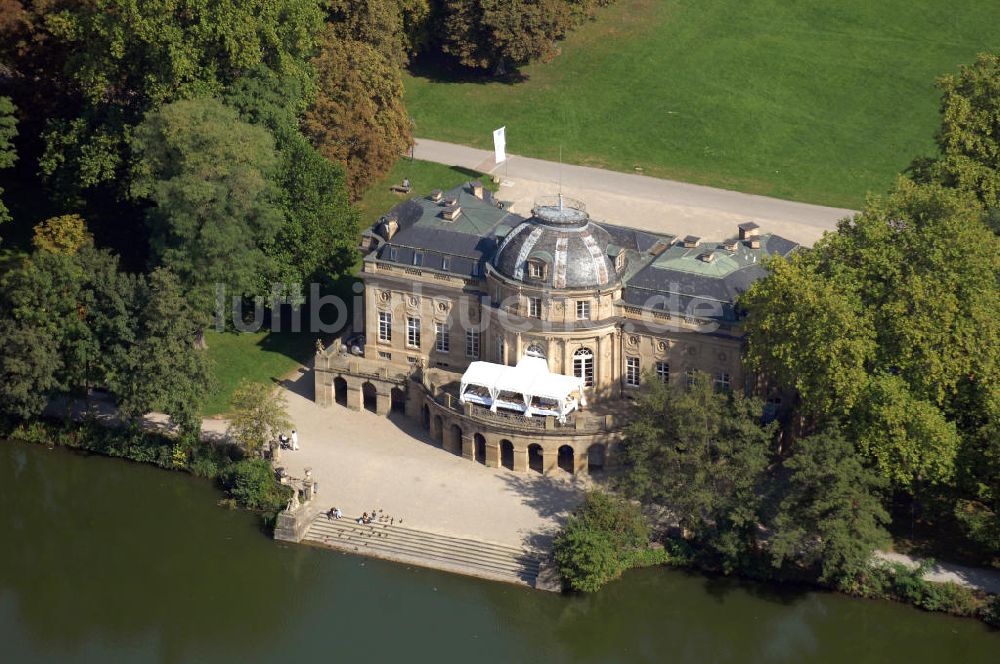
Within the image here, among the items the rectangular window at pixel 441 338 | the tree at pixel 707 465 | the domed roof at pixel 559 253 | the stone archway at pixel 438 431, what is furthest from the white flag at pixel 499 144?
the tree at pixel 707 465

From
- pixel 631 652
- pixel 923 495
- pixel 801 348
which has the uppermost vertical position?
pixel 801 348

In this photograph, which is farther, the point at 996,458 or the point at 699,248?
the point at 699,248

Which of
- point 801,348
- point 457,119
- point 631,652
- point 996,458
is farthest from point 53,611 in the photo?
point 457,119

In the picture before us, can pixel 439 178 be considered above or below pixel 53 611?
above

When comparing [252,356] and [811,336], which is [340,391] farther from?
[811,336]

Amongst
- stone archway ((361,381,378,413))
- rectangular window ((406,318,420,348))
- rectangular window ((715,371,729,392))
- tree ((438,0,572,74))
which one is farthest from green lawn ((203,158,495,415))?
rectangular window ((715,371,729,392))

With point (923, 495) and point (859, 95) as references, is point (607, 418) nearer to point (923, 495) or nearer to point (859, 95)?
point (923, 495)

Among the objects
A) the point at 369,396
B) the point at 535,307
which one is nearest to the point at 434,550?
the point at 535,307

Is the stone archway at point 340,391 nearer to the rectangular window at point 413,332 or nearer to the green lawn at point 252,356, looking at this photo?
the green lawn at point 252,356
